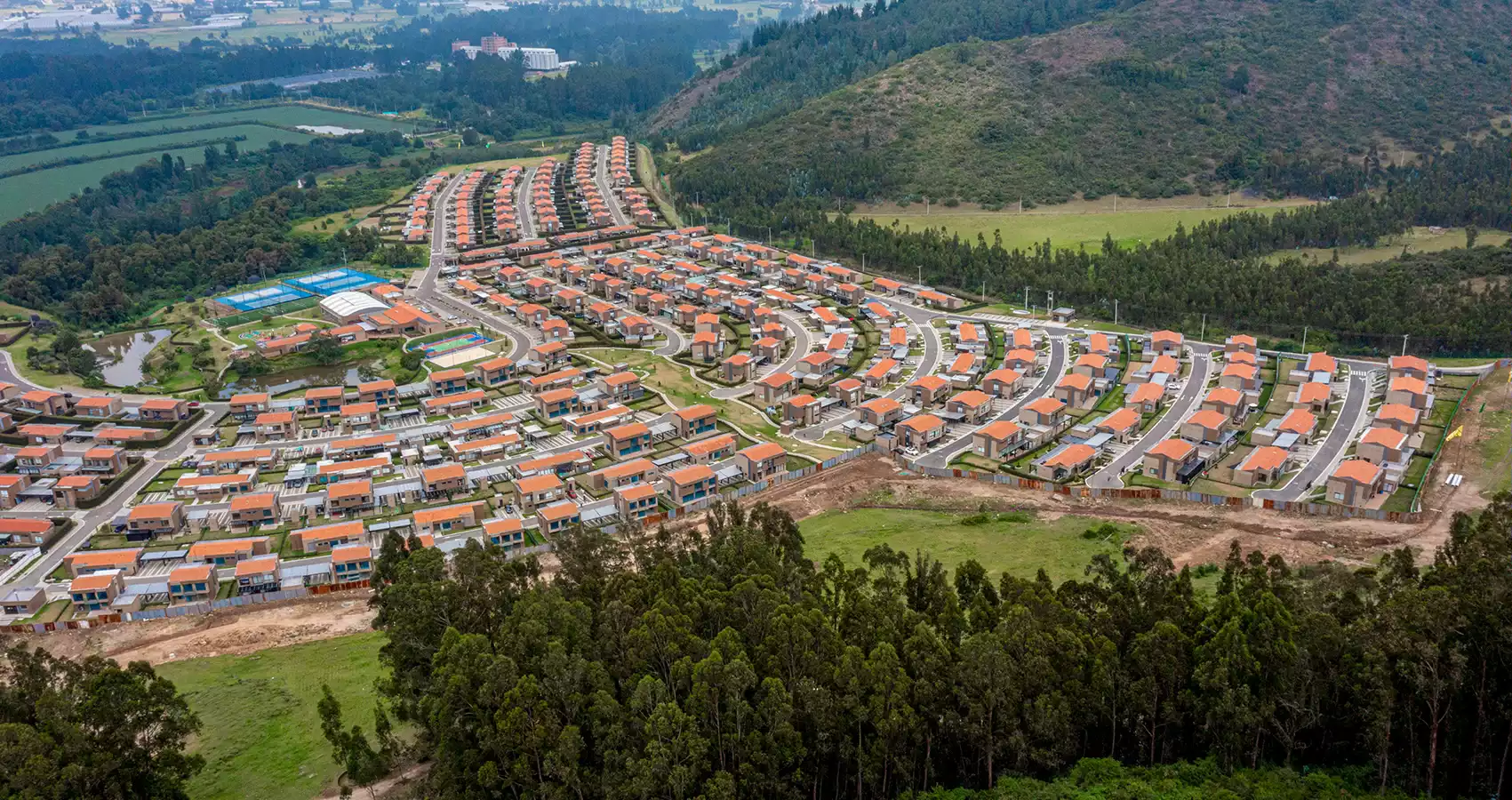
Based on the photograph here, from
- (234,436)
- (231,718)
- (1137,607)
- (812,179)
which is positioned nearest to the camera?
(1137,607)

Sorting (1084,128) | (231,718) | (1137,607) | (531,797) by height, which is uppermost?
(1084,128)

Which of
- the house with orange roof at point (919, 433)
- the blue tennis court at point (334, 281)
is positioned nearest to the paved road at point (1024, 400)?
the house with orange roof at point (919, 433)

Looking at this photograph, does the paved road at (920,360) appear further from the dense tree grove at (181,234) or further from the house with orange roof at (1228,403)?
the dense tree grove at (181,234)

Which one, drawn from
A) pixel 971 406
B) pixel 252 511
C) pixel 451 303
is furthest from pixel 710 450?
pixel 451 303

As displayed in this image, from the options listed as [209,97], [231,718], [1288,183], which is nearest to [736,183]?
[1288,183]

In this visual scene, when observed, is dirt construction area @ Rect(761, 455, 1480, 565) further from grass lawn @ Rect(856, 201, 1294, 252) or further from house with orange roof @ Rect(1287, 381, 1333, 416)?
grass lawn @ Rect(856, 201, 1294, 252)

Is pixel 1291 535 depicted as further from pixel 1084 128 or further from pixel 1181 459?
pixel 1084 128
